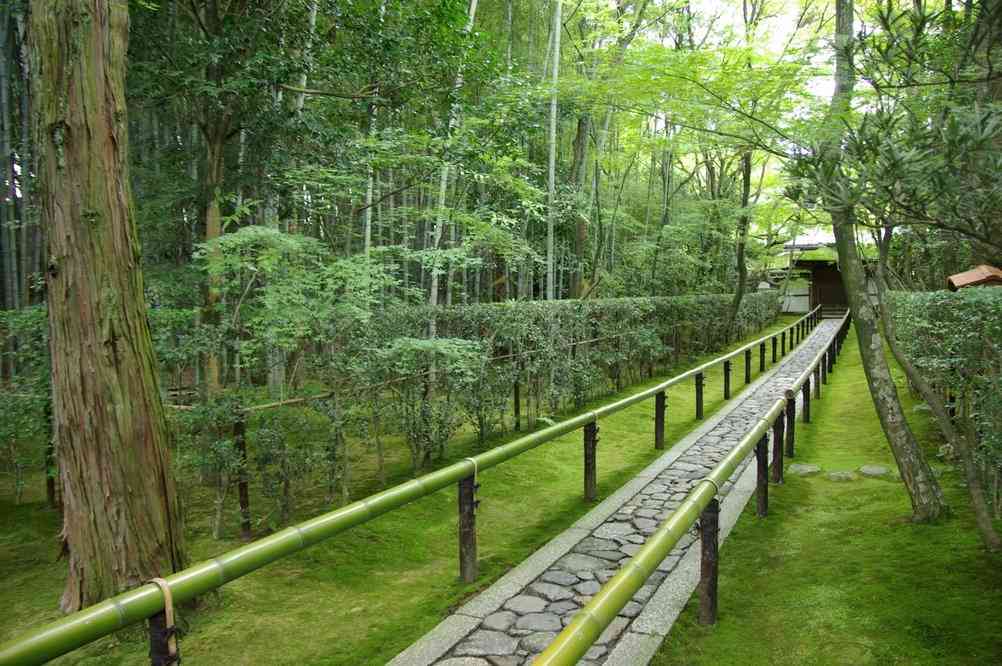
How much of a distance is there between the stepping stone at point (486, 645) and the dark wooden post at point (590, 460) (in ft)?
7.06

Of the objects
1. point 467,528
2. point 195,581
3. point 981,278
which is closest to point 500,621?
point 467,528

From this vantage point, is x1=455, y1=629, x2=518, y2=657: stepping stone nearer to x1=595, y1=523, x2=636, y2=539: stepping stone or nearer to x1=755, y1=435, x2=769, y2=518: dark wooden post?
x1=595, y1=523, x2=636, y2=539: stepping stone

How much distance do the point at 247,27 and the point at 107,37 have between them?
256 cm

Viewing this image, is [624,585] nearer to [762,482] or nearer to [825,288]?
[762,482]

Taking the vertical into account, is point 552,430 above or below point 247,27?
below

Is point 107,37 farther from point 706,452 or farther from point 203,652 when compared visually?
point 706,452

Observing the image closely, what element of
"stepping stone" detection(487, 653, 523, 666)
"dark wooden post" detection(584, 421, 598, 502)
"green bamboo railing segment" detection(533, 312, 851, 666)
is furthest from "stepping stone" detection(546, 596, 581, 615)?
"dark wooden post" detection(584, 421, 598, 502)

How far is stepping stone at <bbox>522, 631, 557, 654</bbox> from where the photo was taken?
288 cm

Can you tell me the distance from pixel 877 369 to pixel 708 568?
2.28 meters

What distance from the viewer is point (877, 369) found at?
168 inches

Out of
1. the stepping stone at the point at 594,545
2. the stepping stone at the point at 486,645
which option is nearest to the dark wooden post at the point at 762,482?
the stepping stone at the point at 594,545

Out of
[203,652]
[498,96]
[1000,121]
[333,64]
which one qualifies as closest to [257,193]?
[333,64]

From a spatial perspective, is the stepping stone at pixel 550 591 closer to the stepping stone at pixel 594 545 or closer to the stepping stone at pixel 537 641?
the stepping stone at pixel 537 641

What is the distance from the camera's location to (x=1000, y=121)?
199 centimetres
